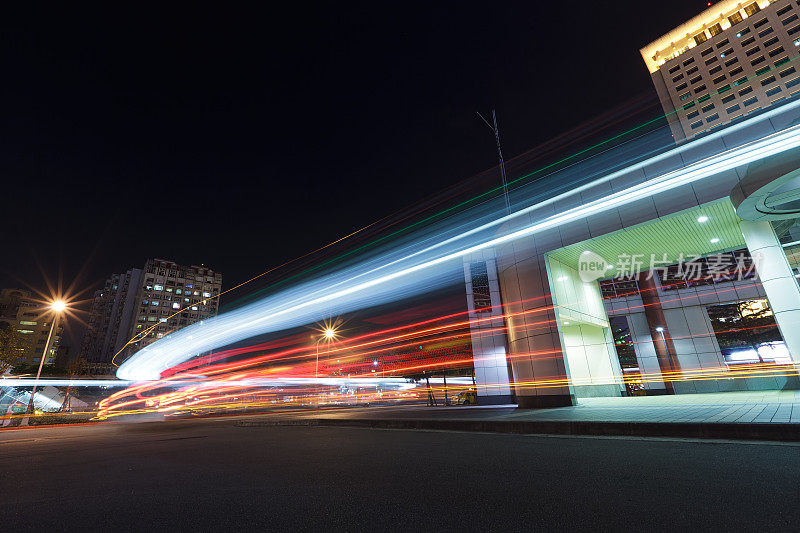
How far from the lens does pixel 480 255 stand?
25.0 m

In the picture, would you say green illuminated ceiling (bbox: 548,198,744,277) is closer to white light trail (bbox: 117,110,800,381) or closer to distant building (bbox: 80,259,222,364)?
white light trail (bbox: 117,110,800,381)

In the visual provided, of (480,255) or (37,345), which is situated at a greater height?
(37,345)

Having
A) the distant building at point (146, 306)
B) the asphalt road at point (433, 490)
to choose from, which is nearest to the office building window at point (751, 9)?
the asphalt road at point (433, 490)

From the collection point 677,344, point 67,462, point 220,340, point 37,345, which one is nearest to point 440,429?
point 67,462

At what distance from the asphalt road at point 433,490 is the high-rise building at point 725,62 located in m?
81.5

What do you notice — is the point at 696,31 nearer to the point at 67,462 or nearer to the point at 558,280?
the point at 558,280

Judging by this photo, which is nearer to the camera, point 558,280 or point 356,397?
point 558,280

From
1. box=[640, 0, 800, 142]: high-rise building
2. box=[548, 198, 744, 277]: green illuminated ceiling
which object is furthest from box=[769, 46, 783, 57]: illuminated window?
box=[548, 198, 744, 277]: green illuminated ceiling

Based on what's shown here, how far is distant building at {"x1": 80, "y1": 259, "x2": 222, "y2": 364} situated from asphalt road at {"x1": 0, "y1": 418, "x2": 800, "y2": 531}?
115m

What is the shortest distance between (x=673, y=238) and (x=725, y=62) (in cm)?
7870

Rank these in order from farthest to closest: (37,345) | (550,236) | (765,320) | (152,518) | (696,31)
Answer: (37,345), (696,31), (765,320), (550,236), (152,518)

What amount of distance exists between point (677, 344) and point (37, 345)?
17381 centimetres

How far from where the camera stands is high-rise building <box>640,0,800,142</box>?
198ft

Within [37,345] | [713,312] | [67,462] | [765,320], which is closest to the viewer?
[67,462]
